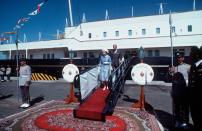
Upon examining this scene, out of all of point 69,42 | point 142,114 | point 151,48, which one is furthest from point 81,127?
point 69,42

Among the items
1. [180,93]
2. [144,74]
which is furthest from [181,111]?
[144,74]

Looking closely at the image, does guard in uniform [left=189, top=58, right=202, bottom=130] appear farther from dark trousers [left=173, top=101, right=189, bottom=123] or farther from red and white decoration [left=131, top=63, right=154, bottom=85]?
red and white decoration [left=131, top=63, right=154, bottom=85]

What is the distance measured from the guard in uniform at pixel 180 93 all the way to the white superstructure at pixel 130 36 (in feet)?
60.6

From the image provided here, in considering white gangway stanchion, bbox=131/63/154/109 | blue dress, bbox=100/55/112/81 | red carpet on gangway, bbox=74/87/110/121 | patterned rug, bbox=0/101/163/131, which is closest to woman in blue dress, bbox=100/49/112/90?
blue dress, bbox=100/55/112/81

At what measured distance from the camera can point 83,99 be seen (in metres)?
8.19

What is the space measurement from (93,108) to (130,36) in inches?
857

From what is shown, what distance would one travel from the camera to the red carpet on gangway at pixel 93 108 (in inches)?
270

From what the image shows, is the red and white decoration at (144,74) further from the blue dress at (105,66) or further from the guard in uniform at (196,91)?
the guard in uniform at (196,91)

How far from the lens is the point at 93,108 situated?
732 centimetres

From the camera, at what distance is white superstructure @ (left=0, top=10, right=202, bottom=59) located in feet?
79.2

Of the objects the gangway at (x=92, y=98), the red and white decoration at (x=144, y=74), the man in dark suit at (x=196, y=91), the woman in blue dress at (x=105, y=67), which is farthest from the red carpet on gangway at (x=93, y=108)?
the man in dark suit at (x=196, y=91)

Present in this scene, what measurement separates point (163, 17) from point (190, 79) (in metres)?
22.2

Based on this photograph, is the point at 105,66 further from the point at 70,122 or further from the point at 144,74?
the point at 70,122

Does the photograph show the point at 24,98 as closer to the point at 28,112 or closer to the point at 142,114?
the point at 28,112
